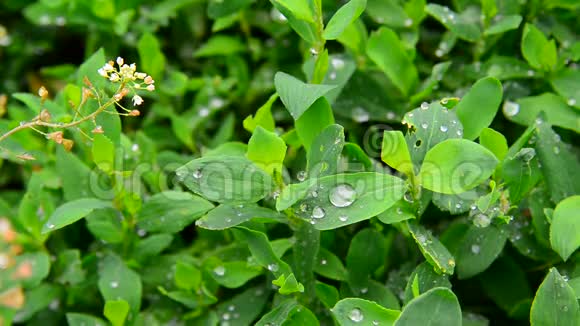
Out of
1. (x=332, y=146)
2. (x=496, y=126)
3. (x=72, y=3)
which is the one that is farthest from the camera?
(x=72, y=3)

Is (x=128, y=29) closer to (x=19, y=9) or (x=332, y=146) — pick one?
(x=19, y=9)

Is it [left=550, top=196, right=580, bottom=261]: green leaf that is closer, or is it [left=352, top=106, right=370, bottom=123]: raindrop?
[left=550, top=196, right=580, bottom=261]: green leaf

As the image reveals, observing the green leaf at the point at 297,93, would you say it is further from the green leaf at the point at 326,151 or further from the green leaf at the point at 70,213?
the green leaf at the point at 70,213

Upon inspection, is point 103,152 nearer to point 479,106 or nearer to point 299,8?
point 299,8

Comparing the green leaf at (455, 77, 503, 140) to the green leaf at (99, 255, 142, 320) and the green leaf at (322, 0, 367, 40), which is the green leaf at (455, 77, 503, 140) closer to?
the green leaf at (322, 0, 367, 40)

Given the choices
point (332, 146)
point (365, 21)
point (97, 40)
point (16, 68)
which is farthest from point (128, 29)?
point (332, 146)

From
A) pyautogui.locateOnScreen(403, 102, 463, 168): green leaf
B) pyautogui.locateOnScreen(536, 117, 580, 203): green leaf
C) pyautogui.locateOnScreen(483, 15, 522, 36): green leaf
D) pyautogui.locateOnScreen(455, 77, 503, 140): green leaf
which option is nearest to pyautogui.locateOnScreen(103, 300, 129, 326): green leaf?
pyautogui.locateOnScreen(403, 102, 463, 168): green leaf
